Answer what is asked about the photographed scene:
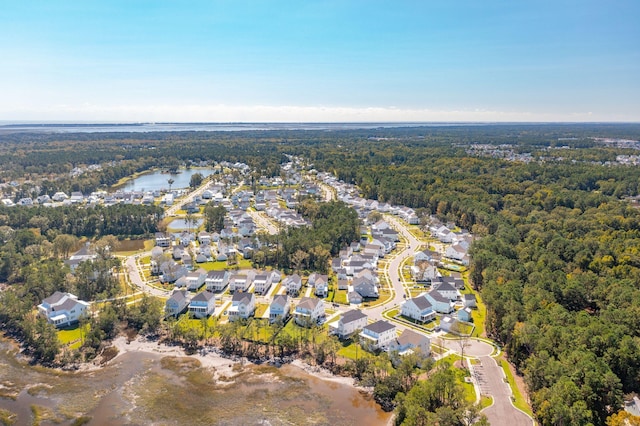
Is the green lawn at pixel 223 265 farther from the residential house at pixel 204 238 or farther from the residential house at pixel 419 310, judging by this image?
the residential house at pixel 419 310

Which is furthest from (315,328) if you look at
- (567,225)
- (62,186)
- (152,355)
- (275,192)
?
(62,186)

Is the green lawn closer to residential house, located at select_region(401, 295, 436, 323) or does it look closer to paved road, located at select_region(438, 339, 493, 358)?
residential house, located at select_region(401, 295, 436, 323)

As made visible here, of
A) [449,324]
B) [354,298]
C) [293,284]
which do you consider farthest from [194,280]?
[449,324]

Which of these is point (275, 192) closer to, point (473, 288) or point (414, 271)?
point (414, 271)

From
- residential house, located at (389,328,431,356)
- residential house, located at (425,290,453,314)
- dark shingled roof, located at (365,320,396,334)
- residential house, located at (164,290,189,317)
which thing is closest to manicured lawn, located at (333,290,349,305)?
dark shingled roof, located at (365,320,396,334)

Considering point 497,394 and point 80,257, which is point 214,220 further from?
point 497,394

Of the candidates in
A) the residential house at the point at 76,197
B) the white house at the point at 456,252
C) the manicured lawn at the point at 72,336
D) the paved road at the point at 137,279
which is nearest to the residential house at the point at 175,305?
the paved road at the point at 137,279
